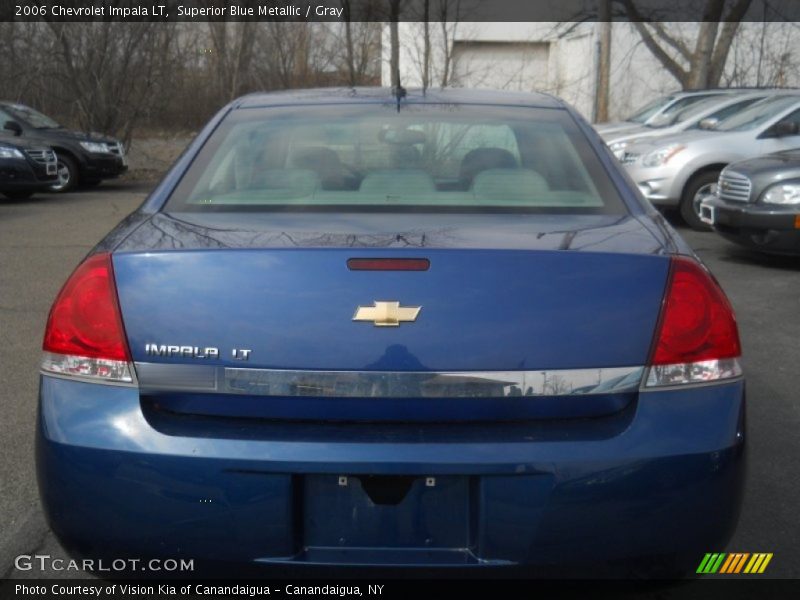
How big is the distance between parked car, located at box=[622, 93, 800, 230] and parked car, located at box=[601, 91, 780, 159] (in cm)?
45

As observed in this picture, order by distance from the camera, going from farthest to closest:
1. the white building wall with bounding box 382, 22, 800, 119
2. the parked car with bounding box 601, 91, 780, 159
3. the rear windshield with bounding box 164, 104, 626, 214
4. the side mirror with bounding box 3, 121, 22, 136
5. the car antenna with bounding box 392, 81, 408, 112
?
the white building wall with bounding box 382, 22, 800, 119 < the side mirror with bounding box 3, 121, 22, 136 < the parked car with bounding box 601, 91, 780, 159 < the car antenna with bounding box 392, 81, 408, 112 < the rear windshield with bounding box 164, 104, 626, 214

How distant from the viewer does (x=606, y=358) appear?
246 cm

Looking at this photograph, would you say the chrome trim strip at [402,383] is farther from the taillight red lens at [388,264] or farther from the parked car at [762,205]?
the parked car at [762,205]

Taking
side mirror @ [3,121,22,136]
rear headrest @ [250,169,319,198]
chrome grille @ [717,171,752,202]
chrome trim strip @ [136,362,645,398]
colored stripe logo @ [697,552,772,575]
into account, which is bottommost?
side mirror @ [3,121,22,136]

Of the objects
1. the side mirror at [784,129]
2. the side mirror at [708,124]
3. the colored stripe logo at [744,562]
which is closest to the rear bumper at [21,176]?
the side mirror at [708,124]

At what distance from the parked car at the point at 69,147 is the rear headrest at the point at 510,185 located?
14.6 metres

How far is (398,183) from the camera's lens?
10.6ft

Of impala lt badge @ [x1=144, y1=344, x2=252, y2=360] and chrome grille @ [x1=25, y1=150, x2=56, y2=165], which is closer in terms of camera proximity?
impala lt badge @ [x1=144, y1=344, x2=252, y2=360]

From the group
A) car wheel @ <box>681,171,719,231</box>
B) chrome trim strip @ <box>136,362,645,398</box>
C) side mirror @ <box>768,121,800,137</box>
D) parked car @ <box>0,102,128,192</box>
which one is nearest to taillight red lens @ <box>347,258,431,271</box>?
chrome trim strip @ <box>136,362,645,398</box>

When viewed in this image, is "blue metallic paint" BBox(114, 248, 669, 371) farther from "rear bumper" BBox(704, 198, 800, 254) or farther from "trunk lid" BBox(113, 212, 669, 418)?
"rear bumper" BBox(704, 198, 800, 254)

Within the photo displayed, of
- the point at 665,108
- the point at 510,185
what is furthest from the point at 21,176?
the point at 510,185

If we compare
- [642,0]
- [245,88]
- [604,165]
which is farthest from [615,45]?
[604,165]

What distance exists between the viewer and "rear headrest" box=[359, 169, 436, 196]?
316 cm

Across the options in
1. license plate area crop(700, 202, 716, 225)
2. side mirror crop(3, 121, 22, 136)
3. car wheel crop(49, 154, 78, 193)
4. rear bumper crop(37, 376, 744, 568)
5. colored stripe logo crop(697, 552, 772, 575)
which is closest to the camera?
rear bumper crop(37, 376, 744, 568)
